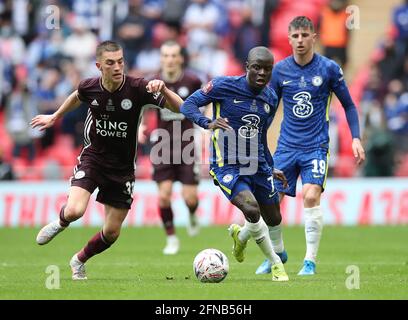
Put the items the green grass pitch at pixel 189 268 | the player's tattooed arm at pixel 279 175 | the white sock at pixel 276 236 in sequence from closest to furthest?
1. the green grass pitch at pixel 189 268
2. the player's tattooed arm at pixel 279 175
3. the white sock at pixel 276 236

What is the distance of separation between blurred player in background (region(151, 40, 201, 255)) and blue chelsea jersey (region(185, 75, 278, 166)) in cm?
512

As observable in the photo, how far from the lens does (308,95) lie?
40.6ft

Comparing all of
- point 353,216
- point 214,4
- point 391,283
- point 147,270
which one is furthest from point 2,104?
point 391,283

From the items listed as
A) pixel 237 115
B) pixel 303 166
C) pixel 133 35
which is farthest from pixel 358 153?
pixel 133 35

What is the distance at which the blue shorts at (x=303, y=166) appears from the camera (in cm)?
1221

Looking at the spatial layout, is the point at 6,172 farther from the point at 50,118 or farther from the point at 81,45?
the point at 50,118

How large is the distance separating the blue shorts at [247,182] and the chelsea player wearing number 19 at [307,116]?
66 cm

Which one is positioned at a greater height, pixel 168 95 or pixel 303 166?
pixel 168 95

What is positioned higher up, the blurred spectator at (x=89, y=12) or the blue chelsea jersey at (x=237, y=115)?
the blurred spectator at (x=89, y=12)

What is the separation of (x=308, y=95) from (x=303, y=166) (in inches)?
34.1

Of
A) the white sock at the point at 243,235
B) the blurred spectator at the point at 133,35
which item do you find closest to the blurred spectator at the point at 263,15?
the blurred spectator at the point at 133,35

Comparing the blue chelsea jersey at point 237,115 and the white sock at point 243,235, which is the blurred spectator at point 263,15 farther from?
the white sock at point 243,235

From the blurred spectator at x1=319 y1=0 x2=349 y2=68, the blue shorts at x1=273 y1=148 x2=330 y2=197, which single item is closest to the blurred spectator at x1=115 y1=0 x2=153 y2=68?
the blurred spectator at x1=319 y1=0 x2=349 y2=68

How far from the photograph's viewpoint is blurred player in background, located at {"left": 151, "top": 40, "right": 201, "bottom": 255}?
54.0 ft
